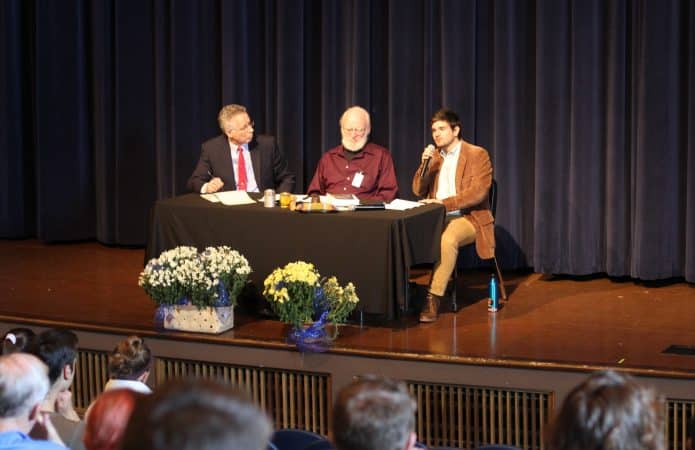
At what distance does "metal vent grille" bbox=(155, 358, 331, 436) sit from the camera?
5086 millimetres

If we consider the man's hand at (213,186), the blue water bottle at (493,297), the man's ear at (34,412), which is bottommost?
the blue water bottle at (493,297)

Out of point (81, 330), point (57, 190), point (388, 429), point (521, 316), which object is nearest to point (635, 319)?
point (521, 316)

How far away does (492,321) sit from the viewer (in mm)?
5586

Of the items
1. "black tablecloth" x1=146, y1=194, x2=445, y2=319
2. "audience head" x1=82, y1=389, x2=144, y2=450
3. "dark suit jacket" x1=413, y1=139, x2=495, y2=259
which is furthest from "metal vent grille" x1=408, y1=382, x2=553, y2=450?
"audience head" x1=82, y1=389, x2=144, y2=450

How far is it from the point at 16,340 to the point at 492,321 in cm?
252

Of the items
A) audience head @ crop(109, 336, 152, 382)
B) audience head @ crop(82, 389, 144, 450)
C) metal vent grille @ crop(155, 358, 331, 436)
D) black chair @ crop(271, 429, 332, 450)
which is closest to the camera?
audience head @ crop(82, 389, 144, 450)

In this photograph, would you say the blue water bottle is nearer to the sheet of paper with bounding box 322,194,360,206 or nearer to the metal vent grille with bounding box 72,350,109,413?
the sheet of paper with bounding box 322,194,360,206

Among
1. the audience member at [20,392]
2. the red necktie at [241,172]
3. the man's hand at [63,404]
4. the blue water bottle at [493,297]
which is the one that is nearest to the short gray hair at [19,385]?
the audience member at [20,392]

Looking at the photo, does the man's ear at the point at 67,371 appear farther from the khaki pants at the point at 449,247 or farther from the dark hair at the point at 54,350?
the khaki pants at the point at 449,247

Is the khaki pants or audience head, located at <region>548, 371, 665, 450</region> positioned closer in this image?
audience head, located at <region>548, 371, 665, 450</region>

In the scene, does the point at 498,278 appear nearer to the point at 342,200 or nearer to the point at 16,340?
the point at 342,200

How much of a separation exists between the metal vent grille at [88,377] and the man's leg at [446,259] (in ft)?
5.08

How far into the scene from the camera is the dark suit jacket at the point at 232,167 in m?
6.45

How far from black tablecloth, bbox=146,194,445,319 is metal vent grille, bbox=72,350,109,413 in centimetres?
67
